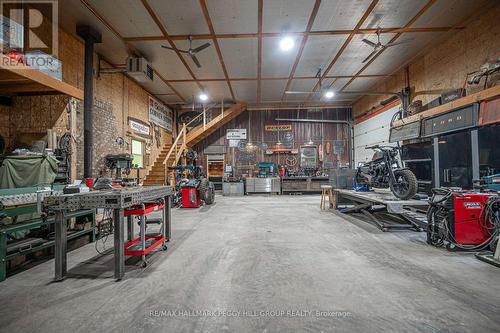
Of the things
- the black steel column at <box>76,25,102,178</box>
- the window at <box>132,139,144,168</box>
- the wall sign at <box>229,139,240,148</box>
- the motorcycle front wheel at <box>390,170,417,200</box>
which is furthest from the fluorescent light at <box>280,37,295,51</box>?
the wall sign at <box>229,139,240,148</box>

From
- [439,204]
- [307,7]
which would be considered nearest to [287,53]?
[307,7]

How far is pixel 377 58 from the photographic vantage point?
643cm

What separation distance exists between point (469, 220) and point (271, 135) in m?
9.23

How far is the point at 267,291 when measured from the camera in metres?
1.95

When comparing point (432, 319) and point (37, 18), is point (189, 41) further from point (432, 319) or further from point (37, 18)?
point (432, 319)

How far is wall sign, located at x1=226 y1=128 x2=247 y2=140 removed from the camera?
11.5 meters

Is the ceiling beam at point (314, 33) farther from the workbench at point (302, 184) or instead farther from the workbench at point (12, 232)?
the workbench at point (302, 184)

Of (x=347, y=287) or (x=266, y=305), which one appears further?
(x=347, y=287)

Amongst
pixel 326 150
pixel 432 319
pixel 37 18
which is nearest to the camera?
pixel 432 319

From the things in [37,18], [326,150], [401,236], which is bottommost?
[401,236]

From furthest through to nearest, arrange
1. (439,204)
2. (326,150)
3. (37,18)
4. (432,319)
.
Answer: (326,150) < (37,18) < (439,204) < (432,319)

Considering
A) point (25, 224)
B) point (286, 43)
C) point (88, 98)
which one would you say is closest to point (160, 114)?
point (88, 98)

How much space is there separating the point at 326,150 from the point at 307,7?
7927 millimetres

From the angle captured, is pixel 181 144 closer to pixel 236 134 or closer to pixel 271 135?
pixel 236 134
